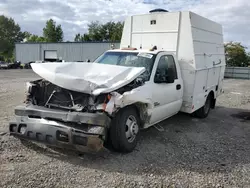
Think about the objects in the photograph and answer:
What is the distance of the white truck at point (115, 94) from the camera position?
389 centimetres

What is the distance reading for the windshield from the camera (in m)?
5.17

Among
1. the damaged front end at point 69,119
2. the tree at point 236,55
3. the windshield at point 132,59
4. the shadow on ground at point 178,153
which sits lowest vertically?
the shadow on ground at point 178,153

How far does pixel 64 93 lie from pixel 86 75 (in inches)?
19.1

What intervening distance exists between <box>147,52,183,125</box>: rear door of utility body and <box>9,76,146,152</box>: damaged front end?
0.84 m

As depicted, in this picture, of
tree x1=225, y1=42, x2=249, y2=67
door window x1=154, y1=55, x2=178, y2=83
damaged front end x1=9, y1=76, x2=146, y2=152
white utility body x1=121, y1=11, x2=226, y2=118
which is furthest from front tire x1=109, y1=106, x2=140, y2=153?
Answer: tree x1=225, y1=42, x2=249, y2=67

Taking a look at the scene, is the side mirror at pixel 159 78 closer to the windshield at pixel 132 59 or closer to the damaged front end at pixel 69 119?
the windshield at pixel 132 59

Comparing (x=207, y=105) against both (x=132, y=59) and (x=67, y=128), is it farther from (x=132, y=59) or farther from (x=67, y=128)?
(x=67, y=128)

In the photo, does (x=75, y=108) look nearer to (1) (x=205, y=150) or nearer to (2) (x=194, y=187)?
(2) (x=194, y=187)

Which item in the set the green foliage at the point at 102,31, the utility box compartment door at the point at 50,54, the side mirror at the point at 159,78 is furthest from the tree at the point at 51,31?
the side mirror at the point at 159,78

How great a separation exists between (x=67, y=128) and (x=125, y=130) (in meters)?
1.05

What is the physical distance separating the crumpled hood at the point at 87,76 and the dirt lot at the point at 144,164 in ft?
3.95

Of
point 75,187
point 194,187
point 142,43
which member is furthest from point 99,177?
point 142,43

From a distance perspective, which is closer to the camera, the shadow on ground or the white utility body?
the shadow on ground

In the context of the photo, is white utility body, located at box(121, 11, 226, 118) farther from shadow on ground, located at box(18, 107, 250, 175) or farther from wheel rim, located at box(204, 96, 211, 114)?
shadow on ground, located at box(18, 107, 250, 175)
